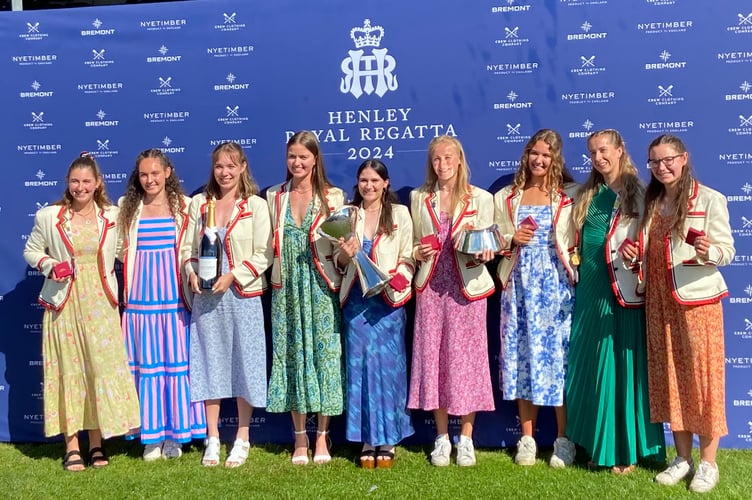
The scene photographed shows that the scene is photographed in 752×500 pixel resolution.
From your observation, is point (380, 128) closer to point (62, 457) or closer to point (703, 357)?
point (703, 357)

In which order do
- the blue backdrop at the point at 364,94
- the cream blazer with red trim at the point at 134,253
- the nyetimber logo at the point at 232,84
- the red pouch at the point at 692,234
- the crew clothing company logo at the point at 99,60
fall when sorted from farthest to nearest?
the crew clothing company logo at the point at 99,60 → the nyetimber logo at the point at 232,84 → the blue backdrop at the point at 364,94 → the cream blazer with red trim at the point at 134,253 → the red pouch at the point at 692,234

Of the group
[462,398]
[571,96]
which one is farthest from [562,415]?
[571,96]

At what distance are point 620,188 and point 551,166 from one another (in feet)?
1.47

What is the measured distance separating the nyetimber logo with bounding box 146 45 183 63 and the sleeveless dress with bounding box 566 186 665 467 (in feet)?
10.5

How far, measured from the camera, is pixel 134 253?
15.0ft

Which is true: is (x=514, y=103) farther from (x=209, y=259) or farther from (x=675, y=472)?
(x=675, y=472)

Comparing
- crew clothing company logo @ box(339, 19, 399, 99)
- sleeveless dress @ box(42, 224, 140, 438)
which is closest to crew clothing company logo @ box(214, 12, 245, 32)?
crew clothing company logo @ box(339, 19, 399, 99)

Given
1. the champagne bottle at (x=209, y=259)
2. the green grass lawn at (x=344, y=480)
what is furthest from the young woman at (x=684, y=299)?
the champagne bottle at (x=209, y=259)

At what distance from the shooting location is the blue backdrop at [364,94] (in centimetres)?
480

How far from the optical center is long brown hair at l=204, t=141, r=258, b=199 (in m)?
4.58

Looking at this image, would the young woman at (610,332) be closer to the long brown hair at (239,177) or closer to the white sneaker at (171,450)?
the long brown hair at (239,177)

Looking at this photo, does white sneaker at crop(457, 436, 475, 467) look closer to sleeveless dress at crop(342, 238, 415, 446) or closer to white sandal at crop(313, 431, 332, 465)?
sleeveless dress at crop(342, 238, 415, 446)

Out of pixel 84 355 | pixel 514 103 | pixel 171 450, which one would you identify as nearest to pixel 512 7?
pixel 514 103

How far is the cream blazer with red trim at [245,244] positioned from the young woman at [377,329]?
0.55 meters
